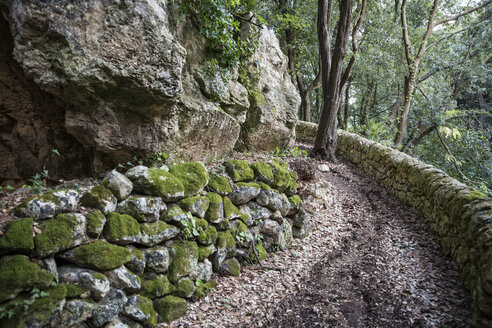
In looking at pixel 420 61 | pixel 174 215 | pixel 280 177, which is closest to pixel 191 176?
pixel 174 215

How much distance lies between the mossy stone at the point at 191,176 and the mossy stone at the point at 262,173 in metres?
→ 1.26

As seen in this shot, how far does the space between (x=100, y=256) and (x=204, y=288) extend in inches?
62.1

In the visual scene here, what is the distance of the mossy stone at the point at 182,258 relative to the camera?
345 centimetres

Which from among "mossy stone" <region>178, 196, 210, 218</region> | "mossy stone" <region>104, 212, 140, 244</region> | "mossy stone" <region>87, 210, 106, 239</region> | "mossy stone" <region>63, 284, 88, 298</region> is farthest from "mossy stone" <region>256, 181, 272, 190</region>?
"mossy stone" <region>63, 284, 88, 298</region>

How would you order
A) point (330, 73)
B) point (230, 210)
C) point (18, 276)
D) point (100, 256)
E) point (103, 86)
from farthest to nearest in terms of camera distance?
point (330, 73), point (230, 210), point (103, 86), point (100, 256), point (18, 276)

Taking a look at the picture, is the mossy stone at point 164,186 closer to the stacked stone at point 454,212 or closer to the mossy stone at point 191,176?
the mossy stone at point 191,176

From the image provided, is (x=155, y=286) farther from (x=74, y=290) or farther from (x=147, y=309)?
(x=74, y=290)

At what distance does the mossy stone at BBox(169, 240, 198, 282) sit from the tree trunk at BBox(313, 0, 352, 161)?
6.25 m

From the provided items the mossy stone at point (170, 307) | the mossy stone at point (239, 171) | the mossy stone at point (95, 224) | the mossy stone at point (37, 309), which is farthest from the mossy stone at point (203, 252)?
the mossy stone at point (37, 309)

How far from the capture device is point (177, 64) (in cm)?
415

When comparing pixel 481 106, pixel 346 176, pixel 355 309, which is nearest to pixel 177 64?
pixel 355 309

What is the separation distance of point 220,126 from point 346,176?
15.7 ft

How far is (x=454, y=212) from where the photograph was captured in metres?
4.60

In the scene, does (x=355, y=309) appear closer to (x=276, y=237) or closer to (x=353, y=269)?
(x=353, y=269)
